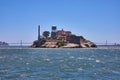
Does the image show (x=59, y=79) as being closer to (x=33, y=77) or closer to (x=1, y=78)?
(x=33, y=77)

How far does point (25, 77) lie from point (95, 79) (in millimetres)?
7888

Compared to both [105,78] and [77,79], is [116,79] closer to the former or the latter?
[105,78]

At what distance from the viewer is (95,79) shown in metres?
39.2

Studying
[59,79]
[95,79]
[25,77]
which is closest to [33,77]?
[25,77]

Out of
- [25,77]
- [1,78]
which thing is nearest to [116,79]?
[25,77]

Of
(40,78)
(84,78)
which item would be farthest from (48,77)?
(84,78)

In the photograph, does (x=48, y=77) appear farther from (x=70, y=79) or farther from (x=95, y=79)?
(x=95, y=79)

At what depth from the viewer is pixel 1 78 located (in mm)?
39719

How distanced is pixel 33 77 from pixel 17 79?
2.37 metres

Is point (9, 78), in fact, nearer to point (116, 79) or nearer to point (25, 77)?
point (25, 77)

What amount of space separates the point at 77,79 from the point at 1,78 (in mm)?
8381

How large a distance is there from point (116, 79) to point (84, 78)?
11.6ft

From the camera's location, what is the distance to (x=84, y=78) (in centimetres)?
4006

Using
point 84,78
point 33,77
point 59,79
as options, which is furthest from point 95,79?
point 33,77
